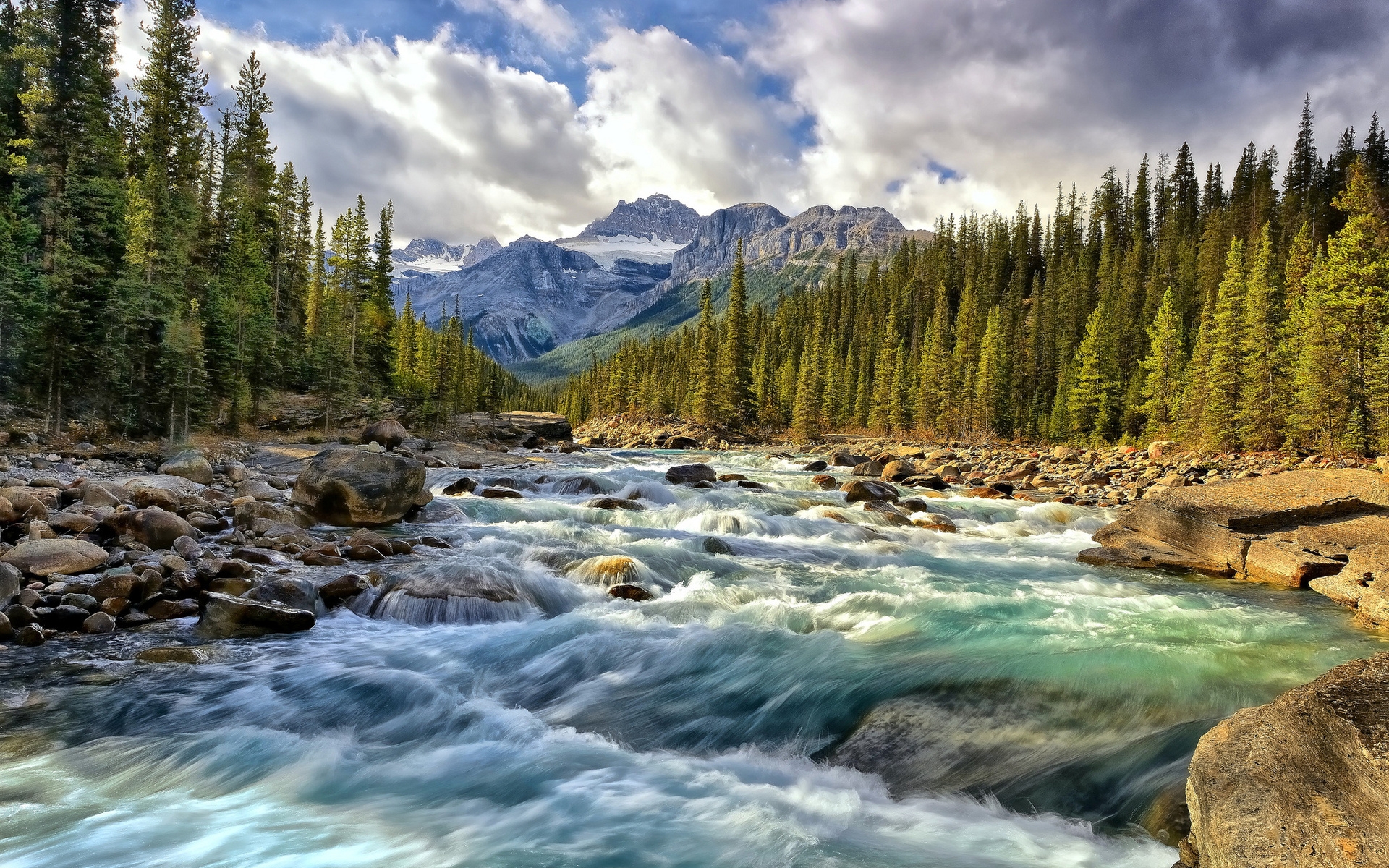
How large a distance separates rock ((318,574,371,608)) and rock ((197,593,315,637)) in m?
0.89

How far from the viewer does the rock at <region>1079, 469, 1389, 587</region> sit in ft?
41.8

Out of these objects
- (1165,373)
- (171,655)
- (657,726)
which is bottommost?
(657,726)

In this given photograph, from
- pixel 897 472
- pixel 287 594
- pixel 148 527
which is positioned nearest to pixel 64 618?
pixel 287 594

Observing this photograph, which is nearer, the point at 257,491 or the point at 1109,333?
the point at 257,491

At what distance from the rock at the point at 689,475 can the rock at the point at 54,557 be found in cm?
1826

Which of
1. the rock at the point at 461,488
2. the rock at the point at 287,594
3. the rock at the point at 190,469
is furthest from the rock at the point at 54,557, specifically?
the rock at the point at 461,488

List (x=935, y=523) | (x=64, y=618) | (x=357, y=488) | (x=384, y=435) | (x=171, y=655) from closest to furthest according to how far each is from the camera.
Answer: (x=171, y=655)
(x=64, y=618)
(x=357, y=488)
(x=935, y=523)
(x=384, y=435)

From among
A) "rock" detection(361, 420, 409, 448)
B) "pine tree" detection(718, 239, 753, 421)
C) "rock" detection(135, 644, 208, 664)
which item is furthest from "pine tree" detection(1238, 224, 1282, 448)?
"rock" detection(361, 420, 409, 448)

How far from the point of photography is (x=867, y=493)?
22.9 m

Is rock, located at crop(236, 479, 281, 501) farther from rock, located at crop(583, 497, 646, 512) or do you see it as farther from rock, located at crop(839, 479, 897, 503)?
rock, located at crop(839, 479, 897, 503)

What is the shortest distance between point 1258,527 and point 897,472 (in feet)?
58.0

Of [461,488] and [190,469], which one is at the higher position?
[190,469]

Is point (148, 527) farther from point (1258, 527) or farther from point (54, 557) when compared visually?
point (1258, 527)

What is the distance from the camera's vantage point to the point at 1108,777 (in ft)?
18.4
